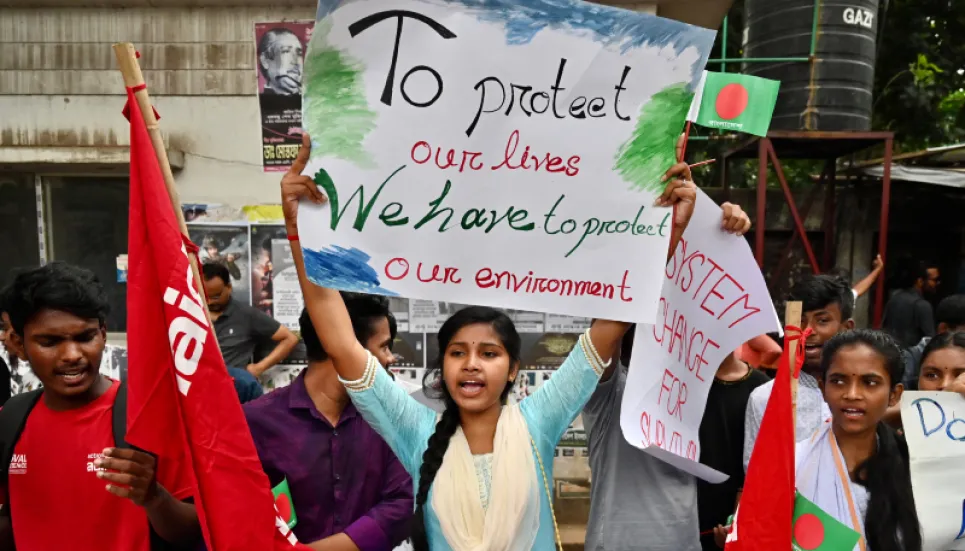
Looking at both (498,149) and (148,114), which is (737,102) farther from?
(148,114)

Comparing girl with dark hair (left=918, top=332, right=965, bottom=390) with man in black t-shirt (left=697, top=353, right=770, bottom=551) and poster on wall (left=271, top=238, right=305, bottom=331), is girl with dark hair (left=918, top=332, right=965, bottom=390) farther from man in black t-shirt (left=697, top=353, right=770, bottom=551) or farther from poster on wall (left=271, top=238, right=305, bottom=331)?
poster on wall (left=271, top=238, right=305, bottom=331)

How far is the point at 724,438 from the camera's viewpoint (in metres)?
2.36

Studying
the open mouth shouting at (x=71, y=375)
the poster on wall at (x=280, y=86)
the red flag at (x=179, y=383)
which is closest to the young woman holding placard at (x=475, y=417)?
the red flag at (x=179, y=383)

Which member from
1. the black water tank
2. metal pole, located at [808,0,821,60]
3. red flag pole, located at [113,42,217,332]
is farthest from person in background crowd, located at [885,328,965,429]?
metal pole, located at [808,0,821,60]

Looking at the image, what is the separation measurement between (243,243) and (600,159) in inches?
124

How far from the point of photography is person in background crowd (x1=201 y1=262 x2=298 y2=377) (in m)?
3.84

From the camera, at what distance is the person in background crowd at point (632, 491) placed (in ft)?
6.48

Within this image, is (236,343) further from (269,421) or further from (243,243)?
(269,421)

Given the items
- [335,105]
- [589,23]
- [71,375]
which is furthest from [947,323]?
[71,375]

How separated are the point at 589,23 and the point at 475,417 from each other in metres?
1.06

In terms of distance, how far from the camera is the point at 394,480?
2012mm

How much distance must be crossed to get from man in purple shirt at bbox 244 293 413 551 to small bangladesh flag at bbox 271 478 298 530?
34 millimetres

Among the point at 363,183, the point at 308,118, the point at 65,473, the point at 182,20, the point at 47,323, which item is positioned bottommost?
the point at 65,473

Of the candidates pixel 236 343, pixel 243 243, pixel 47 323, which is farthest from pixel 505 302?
pixel 243 243
